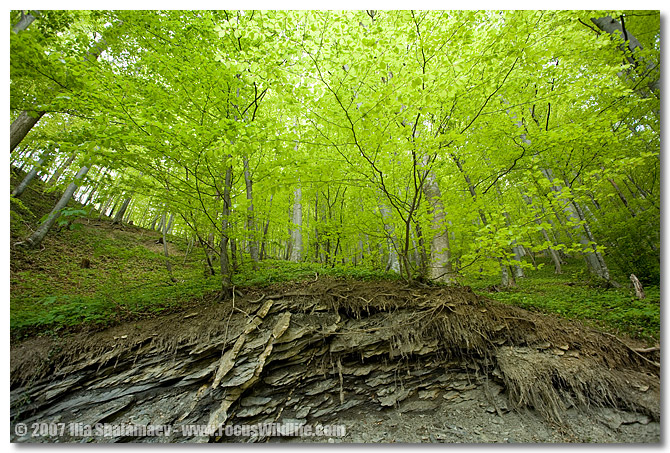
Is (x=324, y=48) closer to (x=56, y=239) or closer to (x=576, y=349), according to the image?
(x=576, y=349)

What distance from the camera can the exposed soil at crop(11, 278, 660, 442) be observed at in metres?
2.01

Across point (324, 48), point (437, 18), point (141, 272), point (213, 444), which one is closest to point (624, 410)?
point (213, 444)

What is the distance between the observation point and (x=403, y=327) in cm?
264

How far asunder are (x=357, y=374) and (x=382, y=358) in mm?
330

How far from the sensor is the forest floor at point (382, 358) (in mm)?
2037

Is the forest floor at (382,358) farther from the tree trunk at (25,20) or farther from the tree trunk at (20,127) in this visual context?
the tree trunk at (25,20)

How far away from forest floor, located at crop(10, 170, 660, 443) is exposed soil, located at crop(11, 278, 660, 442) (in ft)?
0.04

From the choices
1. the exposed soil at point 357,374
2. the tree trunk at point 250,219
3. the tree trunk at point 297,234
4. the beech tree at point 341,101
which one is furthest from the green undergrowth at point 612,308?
the tree trunk at point 297,234

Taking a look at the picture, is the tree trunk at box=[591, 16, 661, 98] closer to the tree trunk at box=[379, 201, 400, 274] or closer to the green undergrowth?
the green undergrowth

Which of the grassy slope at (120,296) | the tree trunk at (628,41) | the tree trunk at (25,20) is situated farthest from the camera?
the tree trunk at (628,41)

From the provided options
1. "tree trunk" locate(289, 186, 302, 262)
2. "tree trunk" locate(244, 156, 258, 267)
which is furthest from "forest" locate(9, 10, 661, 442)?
"tree trunk" locate(289, 186, 302, 262)

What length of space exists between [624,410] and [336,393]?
101 inches

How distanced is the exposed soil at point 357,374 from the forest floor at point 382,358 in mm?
12

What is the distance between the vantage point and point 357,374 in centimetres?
246
